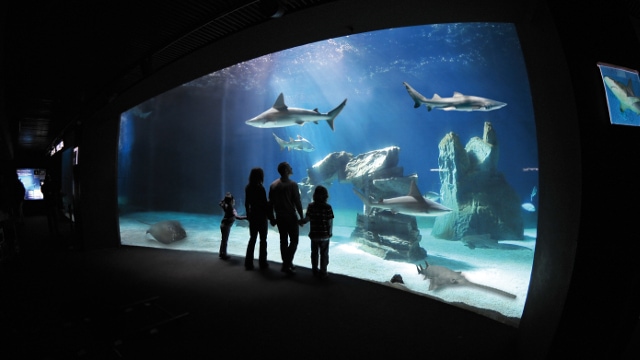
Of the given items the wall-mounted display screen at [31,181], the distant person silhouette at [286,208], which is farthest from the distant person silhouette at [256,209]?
the wall-mounted display screen at [31,181]

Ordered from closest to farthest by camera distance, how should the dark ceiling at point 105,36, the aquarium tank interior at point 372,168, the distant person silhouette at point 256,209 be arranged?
the dark ceiling at point 105,36, the distant person silhouette at point 256,209, the aquarium tank interior at point 372,168

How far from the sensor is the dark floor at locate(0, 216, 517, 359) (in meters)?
2.30

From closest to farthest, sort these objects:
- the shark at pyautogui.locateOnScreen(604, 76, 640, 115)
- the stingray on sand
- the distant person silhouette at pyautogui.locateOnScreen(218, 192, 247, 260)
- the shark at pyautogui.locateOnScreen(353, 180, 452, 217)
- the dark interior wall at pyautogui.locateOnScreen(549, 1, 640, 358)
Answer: the dark interior wall at pyautogui.locateOnScreen(549, 1, 640, 358), the shark at pyautogui.locateOnScreen(604, 76, 640, 115), the distant person silhouette at pyautogui.locateOnScreen(218, 192, 247, 260), the shark at pyautogui.locateOnScreen(353, 180, 452, 217), the stingray on sand

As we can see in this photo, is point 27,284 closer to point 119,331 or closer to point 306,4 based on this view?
point 119,331

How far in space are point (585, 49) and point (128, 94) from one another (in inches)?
284

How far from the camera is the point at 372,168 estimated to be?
1584 centimetres

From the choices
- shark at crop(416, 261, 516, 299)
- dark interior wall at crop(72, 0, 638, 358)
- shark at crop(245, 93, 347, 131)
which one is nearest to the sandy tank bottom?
shark at crop(416, 261, 516, 299)

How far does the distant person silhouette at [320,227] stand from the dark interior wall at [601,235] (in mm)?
2903

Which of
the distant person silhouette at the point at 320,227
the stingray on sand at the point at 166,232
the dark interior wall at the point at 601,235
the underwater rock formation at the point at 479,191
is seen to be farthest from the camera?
→ the underwater rock formation at the point at 479,191

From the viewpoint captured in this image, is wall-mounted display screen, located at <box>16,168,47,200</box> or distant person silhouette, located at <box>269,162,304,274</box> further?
wall-mounted display screen, located at <box>16,168,47,200</box>

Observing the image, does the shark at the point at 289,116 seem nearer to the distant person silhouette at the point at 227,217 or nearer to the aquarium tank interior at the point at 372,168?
the aquarium tank interior at the point at 372,168

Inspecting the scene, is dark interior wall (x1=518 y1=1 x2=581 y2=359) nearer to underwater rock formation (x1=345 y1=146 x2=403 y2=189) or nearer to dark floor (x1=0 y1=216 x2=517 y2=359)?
dark floor (x1=0 y1=216 x2=517 y2=359)

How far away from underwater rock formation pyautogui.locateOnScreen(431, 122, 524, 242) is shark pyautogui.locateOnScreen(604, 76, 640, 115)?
16.1 meters

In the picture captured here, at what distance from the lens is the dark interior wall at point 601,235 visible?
5.55ft
